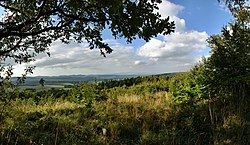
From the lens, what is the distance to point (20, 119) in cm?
912

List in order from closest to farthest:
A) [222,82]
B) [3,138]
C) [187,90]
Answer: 1. [3,138]
2. [222,82]
3. [187,90]

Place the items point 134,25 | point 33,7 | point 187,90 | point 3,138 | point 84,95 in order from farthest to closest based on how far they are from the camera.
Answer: point 84,95
point 187,90
point 3,138
point 33,7
point 134,25

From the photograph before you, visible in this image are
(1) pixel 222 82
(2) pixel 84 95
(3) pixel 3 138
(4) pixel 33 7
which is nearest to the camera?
(4) pixel 33 7

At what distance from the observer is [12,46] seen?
26.9 feet

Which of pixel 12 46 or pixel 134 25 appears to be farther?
pixel 12 46

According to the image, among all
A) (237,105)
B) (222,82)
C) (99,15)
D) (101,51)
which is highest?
(99,15)

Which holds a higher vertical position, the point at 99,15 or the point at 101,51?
the point at 99,15

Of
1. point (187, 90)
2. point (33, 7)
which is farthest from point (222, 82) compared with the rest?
point (33, 7)

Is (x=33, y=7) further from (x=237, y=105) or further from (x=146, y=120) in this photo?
(x=237, y=105)

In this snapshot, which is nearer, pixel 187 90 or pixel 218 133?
pixel 218 133

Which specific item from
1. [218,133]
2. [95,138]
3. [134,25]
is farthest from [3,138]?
[218,133]

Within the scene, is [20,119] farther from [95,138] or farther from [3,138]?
[95,138]

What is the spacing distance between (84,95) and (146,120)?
5876 millimetres

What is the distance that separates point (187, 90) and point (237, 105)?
286cm
